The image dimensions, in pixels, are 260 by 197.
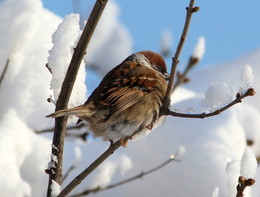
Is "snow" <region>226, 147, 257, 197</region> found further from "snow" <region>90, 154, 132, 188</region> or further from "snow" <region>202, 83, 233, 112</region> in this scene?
"snow" <region>90, 154, 132, 188</region>

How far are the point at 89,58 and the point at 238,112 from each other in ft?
3.31

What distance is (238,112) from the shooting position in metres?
4.36

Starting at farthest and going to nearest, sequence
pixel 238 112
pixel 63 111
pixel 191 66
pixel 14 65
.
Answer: pixel 238 112
pixel 14 65
pixel 191 66
pixel 63 111

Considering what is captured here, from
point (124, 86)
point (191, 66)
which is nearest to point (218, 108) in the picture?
point (124, 86)

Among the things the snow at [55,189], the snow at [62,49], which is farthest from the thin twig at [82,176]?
the snow at [62,49]

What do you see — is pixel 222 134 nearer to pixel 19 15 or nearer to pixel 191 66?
pixel 191 66

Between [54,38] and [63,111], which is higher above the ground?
[54,38]

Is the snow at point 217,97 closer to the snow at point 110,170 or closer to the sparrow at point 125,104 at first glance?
the sparrow at point 125,104

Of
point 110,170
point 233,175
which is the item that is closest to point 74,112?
point 233,175

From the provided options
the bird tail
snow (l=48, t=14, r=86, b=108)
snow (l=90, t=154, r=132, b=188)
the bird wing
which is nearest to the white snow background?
snow (l=90, t=154, r=132, b=188)

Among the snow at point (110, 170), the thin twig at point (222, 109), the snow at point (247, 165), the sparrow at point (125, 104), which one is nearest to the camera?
the snow at point (247, 165)

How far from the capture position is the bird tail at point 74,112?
2385 millimetres

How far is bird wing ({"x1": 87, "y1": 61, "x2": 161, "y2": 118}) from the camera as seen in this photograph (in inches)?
119

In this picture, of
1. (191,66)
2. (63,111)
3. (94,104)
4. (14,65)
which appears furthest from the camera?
(14,65)
